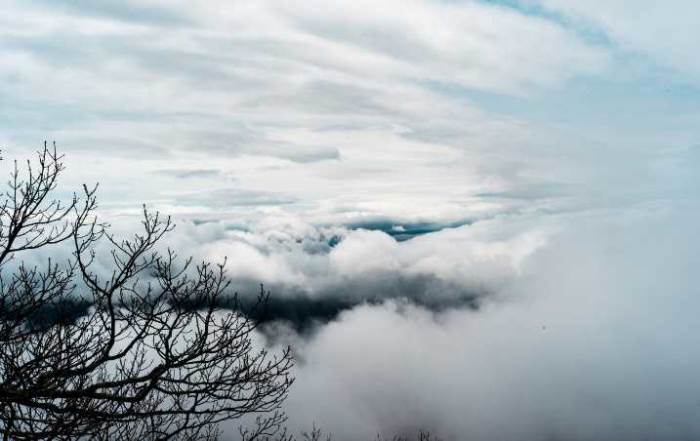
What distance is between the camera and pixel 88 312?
12.2m

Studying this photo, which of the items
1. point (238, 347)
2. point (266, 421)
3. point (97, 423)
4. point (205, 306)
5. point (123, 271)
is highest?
point (123, 271)

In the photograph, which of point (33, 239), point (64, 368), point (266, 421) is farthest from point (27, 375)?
point (266, 421)

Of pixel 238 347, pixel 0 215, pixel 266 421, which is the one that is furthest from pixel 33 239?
pixel 266 421

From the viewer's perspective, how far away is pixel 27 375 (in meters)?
9.62

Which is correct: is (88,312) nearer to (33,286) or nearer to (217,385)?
(33,286)

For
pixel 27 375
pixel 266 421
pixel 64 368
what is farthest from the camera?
pixel 266 421

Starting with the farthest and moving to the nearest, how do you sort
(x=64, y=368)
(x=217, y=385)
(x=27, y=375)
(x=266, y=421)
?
1. (x=266, y=421)
2. (x=217, y=385)
3. (x=64, y=368)
4. (x=27, y=375)

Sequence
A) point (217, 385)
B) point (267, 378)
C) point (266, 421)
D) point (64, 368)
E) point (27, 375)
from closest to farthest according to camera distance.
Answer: point (27, 375), point (64, 368), point (217, 385), point (267, 378), point (266, 421)

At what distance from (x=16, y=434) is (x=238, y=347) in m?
3.80

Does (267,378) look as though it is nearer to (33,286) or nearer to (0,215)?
(33,286)

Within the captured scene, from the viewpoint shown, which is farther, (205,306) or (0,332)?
(205,306)

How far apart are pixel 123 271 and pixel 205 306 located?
1.95m

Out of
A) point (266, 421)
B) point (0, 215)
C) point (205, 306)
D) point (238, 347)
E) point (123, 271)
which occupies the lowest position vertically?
point (266, 421)

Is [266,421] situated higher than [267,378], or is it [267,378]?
[267,378]
